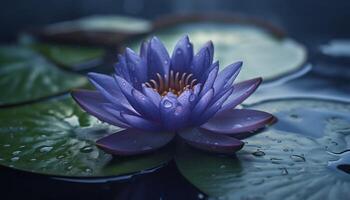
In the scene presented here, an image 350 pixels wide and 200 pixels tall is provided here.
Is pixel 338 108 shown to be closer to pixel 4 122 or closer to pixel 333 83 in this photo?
pixel 333 83

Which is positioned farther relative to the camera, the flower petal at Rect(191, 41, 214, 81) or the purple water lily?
the flower petal at Rect(191, 41, 214, 81)

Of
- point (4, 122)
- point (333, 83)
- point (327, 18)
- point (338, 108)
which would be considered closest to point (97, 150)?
point (4, 122)

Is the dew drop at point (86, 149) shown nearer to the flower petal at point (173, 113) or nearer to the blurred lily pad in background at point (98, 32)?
the flower petal at point (173, 113)

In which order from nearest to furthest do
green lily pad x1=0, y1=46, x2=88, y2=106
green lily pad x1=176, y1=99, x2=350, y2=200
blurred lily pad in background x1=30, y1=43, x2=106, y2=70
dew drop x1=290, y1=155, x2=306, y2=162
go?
green lily pad x1=176, y1=99, x2=350, y2=200 → dew drop x1=290, y1=155, x2=306, y2=162 → green lily pad x1=0, y1=46, x2=88, y2=106 → blurred lily pad in background x1=30, y1=43, x2=106, y2=70

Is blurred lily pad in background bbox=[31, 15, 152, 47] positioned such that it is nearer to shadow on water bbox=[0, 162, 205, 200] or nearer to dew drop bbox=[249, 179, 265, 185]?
shadow on water bbox=[0, 162, 205, 200]

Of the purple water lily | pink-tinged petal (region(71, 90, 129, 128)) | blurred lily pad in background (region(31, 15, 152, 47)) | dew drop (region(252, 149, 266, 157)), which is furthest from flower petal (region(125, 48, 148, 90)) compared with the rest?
blurred lily pad in background (region(31, 15, 152, 47))

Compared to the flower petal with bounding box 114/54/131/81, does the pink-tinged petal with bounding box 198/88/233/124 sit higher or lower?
lower
